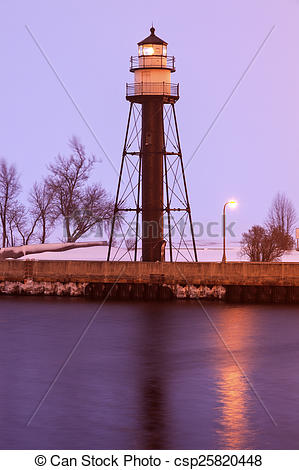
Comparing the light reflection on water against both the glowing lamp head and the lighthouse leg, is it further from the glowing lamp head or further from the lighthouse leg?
the glowing lamp head

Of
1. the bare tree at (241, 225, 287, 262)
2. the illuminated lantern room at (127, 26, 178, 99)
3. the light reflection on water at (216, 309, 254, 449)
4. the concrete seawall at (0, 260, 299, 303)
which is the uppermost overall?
the illuminated lantern room at (127, 26, 178, 99)

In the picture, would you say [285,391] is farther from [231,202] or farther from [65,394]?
[231,202]

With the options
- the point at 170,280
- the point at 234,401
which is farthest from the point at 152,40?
the point at 234,401

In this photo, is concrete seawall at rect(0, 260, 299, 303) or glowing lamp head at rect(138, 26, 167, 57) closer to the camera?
glowing lamp head at rect(138, 26, 167, 57)

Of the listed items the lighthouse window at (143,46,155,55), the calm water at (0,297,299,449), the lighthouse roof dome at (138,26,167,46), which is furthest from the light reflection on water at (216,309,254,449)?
the lighthouse roof dome at (138,26,167,46)

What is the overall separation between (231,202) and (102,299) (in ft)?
41.1

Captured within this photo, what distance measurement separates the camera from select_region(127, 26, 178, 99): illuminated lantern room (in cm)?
5691

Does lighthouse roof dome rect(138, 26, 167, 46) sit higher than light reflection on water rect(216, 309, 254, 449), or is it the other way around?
lighthouse roof dome rect(138, 26, 167, 46)

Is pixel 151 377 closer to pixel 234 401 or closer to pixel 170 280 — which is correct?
pixel 234 401

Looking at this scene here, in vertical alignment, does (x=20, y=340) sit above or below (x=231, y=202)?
below

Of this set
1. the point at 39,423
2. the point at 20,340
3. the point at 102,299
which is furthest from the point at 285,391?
the point at 102,299

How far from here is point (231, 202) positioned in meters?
Result: 57.4

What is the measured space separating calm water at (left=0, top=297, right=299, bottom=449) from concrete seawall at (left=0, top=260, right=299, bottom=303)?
197 centimetres
